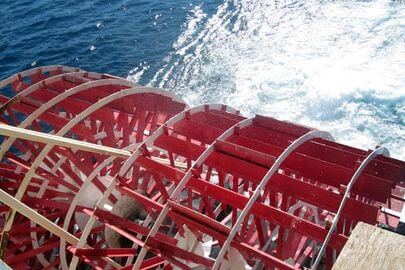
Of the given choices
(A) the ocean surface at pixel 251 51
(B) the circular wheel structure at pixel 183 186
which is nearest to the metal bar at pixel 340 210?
(B) the circular wheel structure at pixel 183 186

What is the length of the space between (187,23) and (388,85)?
268 inches

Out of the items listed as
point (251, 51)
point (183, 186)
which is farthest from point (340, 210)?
point (251, 51)

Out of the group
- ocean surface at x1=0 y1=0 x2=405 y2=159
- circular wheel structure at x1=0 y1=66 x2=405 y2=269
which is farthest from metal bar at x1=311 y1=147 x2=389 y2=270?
ocean surface at x1=0 y1=0 x2=405 y2=159

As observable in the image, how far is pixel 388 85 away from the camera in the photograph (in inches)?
416

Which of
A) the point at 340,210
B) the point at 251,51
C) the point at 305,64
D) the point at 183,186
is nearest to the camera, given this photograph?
the point at 340,210

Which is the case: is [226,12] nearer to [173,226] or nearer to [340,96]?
[340,96]

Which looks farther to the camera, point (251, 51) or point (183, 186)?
point (251, 51)

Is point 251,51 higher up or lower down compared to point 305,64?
higher up

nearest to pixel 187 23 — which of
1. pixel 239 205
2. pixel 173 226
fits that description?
pixel 173 226

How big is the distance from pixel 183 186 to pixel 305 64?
25.6ft

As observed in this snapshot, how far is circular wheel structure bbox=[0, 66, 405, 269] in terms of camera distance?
4797 millimetres

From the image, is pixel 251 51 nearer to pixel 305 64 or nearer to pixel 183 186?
pixel 305 64

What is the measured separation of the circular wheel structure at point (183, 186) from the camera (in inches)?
189

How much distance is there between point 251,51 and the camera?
12.7 m
